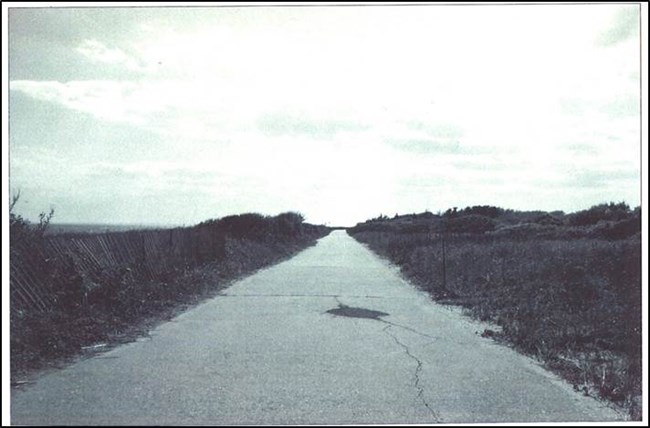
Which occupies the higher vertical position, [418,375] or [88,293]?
[88,293]

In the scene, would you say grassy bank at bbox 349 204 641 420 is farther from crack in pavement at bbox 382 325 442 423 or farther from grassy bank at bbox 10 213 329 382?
grassy bank at bbox 10 213 329 382

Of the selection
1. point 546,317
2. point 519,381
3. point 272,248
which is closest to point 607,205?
point 272,248

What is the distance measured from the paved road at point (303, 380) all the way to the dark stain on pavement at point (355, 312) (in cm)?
50

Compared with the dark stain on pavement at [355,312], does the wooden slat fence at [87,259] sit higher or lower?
higher

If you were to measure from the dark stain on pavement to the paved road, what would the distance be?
0.50 metres

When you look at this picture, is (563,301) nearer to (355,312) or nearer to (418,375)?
(355,312)

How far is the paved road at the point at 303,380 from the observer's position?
16.0 ft

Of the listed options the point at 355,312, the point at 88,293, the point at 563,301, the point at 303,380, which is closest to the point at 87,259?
the point at 88,293

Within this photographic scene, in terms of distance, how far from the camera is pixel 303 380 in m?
5.87

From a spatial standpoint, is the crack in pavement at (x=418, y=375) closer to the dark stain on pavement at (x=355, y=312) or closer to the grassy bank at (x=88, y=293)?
the dark stain on pavement at (x=355, y=312)

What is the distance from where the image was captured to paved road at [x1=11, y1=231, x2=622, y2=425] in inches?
192

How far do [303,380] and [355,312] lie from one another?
508 cm

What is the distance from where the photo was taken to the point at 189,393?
5.31 meters

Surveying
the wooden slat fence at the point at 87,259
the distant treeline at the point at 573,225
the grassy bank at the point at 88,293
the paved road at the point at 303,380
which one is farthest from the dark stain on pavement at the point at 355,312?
the distant treeline at the point at 573,225
